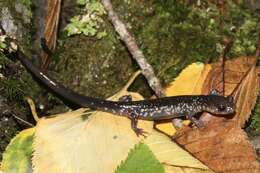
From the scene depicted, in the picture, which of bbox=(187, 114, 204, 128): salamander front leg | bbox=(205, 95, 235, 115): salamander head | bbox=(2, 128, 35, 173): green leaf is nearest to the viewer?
bbox=(2, 128, 35, 173): green leaf

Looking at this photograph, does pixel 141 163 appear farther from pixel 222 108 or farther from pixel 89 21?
pixel 89 21

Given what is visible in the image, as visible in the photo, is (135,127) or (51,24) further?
(51,24)

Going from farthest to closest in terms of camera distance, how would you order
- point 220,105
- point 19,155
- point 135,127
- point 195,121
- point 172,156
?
1. point 220,105
2. point 195,121
3. point 135,127
4. point 19,155
5. point 172,156

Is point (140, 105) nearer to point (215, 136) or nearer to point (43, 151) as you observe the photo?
point (215, 136)

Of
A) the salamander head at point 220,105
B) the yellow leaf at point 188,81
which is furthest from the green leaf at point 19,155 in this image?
the salamander head at point 220,105

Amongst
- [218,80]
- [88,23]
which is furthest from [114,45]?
[218,80]

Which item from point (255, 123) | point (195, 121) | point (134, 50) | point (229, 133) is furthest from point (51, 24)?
point (255, 123)

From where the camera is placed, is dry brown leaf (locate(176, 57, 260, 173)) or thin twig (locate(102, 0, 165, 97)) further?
thin twig (locate(102, 0, 165, 97))

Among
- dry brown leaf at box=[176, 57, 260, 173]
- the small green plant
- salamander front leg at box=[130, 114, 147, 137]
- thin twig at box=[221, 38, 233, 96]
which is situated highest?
the small green plant

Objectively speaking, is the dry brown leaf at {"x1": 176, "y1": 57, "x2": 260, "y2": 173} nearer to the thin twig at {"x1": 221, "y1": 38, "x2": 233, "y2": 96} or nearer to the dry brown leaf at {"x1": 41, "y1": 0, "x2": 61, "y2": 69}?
the thin twig at {"x1": 221, "y1": 38, "x2": 233, "y2": 96}

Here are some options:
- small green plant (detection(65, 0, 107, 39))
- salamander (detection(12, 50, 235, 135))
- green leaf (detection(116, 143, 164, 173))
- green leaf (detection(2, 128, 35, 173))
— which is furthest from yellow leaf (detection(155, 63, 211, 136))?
green leaf (detection(2, 128, 35, 173))
